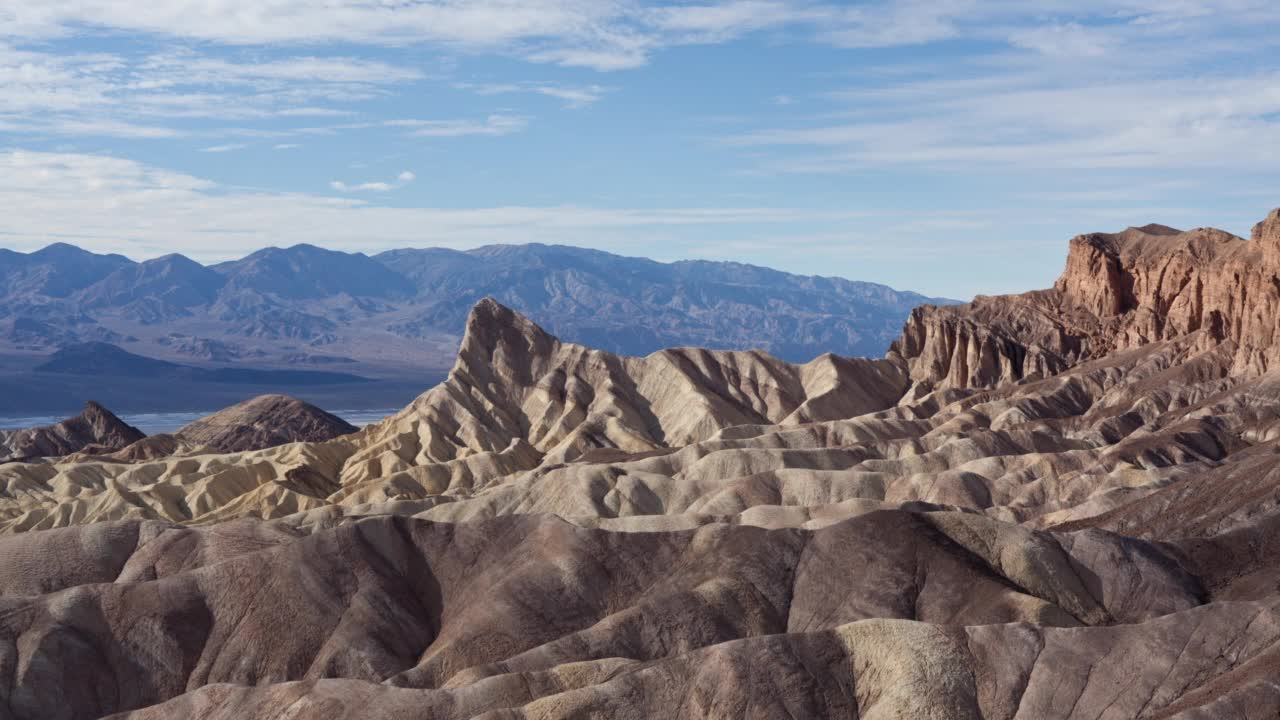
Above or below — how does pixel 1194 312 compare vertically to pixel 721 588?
above

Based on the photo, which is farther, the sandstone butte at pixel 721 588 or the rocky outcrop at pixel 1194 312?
the rocky outcrop at pixel 1194 312

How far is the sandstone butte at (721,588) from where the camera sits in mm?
67000

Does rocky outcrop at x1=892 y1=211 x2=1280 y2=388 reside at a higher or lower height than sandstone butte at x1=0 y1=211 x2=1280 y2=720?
higher

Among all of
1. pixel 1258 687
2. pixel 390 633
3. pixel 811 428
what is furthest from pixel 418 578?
pixel 811 428

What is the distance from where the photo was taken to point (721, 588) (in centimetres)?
8356

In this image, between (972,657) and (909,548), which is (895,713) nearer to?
(972,657)

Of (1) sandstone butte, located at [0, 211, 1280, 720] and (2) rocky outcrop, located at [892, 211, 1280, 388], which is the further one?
(2) rocky outcrop, located at [892, 211, 1280, 388]

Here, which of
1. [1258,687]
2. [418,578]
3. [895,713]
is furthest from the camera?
[418,578]

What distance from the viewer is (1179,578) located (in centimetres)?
8381

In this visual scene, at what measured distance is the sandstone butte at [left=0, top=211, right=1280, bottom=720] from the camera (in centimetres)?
6700

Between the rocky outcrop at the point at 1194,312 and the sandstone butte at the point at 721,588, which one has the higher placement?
the rocky outcrop at the point at 1194,312

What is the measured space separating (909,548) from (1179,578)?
47.0 ft

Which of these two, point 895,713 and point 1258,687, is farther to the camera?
point 895,713

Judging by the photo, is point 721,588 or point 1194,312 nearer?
point 721,588
